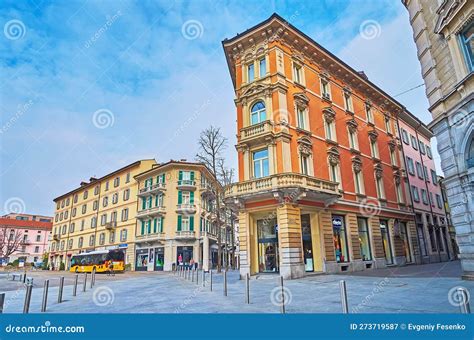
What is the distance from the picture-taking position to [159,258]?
35781 mm

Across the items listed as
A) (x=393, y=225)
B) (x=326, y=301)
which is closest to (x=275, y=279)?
(x=326, y=301)

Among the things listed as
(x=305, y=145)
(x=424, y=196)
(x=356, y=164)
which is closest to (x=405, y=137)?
(x=424, y=196)

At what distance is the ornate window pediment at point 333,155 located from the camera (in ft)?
65.7

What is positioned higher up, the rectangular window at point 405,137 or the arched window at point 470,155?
the rectangular window at point 405,137

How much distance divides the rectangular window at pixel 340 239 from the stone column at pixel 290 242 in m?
3.63

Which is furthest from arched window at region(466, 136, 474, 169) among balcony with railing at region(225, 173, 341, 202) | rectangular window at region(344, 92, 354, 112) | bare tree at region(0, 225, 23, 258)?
bare tree at region(0, 225, 23, 258)

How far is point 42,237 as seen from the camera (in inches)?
2835

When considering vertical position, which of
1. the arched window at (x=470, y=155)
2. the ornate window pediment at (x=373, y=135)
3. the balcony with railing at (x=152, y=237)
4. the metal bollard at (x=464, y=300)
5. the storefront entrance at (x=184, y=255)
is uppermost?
the ornate window pediment at (x=373, y=135)

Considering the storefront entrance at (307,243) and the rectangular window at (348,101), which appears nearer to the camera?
the storefront entrance at (307,243)

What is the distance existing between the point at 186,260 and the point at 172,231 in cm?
388

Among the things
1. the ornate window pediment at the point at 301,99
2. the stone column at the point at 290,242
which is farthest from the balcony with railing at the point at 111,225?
the ornate window pediment at the point at 301,99

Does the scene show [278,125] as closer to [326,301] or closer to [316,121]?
[316,121]

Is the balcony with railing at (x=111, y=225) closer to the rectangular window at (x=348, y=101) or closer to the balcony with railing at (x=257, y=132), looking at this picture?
the balcony with railing at (x=257, y=132)

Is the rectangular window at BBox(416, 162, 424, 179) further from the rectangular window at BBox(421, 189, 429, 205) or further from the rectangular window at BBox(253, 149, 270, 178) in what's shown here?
the rectangular window at BBox(253, 149, 270, 178)
